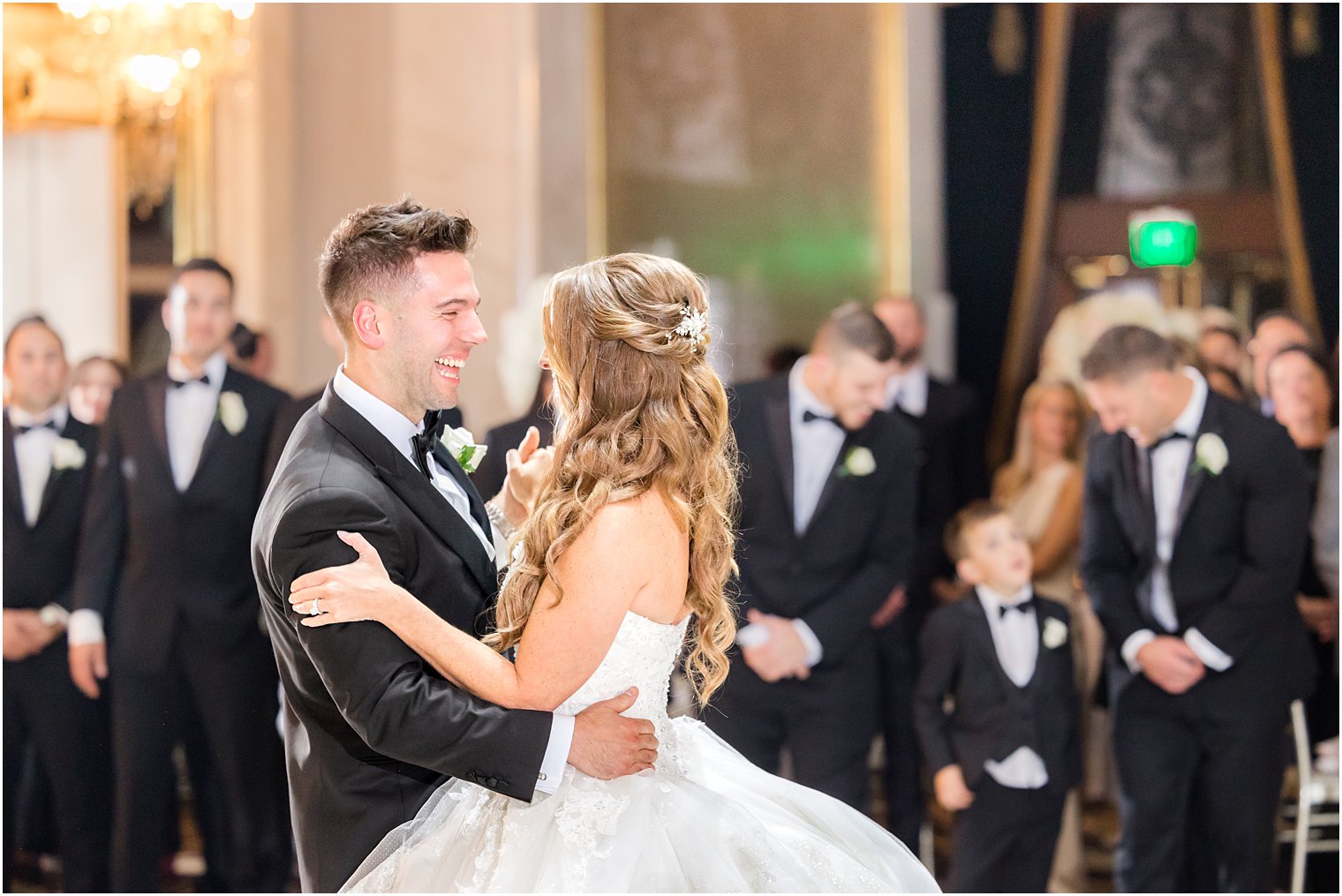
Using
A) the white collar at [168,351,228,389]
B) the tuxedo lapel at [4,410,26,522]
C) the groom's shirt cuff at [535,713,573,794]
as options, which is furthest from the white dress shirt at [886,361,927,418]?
the groom's shirt cuff at [535,713,573,794]

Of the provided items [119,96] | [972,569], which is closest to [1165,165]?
[972,569]

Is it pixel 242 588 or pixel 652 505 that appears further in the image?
pixel 242 588

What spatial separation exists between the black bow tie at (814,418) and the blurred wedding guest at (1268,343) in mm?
1587

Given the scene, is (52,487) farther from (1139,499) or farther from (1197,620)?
(1197,620)

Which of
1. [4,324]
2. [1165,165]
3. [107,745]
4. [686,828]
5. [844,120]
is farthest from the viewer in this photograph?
[1165,165]

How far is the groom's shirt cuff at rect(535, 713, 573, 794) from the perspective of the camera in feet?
7.49

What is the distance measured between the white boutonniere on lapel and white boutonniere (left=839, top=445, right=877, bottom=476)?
6.16ft

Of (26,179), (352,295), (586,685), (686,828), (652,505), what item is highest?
(26,179)

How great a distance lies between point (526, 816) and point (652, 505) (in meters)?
0.55

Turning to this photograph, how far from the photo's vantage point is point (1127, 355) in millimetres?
4242

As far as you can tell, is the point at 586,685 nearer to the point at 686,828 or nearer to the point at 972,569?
the point at 686,828

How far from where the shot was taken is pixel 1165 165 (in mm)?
7930

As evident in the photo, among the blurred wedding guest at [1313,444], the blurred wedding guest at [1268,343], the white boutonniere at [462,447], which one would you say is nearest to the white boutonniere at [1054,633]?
the blurred wedding guest at [1313,444]

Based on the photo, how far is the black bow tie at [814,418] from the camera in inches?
175
